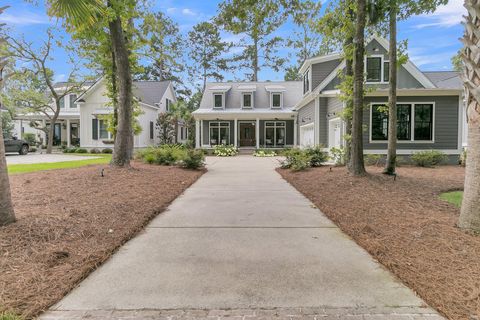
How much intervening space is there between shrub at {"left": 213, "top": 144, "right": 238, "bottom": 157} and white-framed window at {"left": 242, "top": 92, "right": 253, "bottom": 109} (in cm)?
406

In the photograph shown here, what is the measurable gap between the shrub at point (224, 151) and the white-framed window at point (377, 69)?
11.5 meters

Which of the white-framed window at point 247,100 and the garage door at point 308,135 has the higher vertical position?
the white-framed window at point 247,100

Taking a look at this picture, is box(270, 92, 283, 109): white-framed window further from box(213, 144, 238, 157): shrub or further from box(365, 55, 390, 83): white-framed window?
box(365, 55, 390, 83): white-framed window

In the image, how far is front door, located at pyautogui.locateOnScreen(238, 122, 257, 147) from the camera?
27.9m

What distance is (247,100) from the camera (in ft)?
89.6

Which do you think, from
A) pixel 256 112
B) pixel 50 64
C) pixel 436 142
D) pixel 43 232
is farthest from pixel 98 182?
pixel 50 64

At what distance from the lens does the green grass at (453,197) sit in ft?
22.8

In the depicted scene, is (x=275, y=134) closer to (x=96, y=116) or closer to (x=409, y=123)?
(x=409, y=123)

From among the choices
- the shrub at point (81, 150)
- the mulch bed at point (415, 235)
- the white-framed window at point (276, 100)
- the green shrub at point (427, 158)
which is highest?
the white-framed window at point (276, 100)

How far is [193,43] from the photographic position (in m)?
40.5

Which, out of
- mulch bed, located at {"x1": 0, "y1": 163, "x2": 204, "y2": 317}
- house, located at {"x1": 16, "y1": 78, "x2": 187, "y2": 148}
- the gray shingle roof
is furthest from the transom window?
house, located at {"x1": 16, "y1": 78, "x2": 187, "y2": 148}

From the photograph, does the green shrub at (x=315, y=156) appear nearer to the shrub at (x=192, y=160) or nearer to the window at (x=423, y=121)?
the shrub at (x=192, y=160)

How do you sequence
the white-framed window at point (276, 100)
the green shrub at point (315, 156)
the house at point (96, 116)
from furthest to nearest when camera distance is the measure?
the white-framed window at point (276, 100), the house at point (96, 116), the green shrub at point (315, 156)

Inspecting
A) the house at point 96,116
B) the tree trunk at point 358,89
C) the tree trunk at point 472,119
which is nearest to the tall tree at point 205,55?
the house at point 96,116
